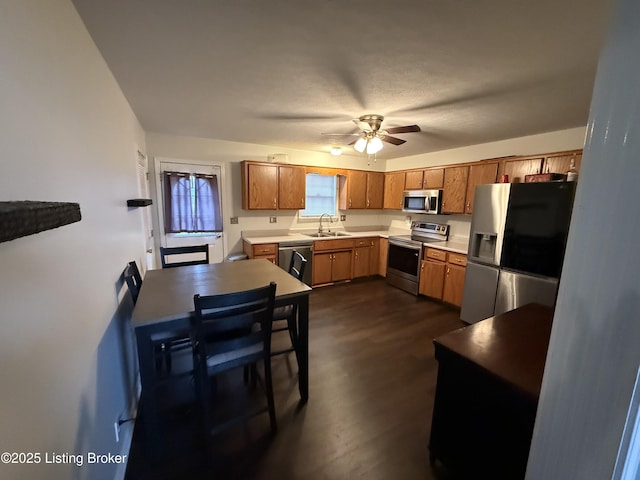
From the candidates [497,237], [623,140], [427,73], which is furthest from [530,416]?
[497,237]

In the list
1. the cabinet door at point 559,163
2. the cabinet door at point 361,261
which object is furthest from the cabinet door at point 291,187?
the cabinet door at point 559,163

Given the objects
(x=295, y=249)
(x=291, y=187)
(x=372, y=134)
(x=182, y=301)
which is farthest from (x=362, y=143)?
(x=182, y=301)

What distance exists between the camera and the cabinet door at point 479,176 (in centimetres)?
356

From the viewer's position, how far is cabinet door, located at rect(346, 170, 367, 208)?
4980 mm

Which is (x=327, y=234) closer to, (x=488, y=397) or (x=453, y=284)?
(x=453, y=284)

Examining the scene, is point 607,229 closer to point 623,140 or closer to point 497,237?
point 623,140

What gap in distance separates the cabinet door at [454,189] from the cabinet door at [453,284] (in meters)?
0.93

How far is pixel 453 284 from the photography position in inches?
146

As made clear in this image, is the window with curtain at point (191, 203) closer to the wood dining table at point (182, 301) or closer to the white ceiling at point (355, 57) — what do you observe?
the white ceiling at point (355, 57)

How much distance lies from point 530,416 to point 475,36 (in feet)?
6.07

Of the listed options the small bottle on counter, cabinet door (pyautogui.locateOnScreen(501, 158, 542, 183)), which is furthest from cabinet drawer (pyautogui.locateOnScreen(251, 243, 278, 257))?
the small bottle on counter

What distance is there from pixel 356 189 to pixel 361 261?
140cm

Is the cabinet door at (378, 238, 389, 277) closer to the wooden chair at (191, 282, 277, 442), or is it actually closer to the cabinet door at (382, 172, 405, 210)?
the cabinet door at (382, 172, 405, 210)

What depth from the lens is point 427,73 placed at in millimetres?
1807
